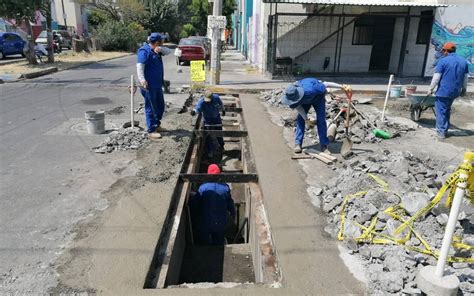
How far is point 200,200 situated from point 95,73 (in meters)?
14.0

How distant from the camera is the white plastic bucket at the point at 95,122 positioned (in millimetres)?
7238

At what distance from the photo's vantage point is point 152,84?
6816 mm

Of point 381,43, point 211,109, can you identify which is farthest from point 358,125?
point 381,43

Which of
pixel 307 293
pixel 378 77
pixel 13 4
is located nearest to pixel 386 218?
pixel 307 293

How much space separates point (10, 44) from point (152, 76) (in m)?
19.7

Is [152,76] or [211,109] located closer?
[152,76]

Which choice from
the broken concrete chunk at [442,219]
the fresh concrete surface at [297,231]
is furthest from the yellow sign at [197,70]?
the broken concrete chunk at [442,219]

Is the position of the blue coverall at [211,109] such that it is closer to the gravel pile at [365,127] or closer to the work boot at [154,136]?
the work boot at [154,136]

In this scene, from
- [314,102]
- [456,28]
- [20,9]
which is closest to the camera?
[314,102]

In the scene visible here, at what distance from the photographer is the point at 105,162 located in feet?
19.2

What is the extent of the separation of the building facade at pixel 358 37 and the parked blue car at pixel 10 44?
50.4ft

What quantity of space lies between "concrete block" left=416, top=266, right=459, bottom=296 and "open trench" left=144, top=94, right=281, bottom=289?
46.5 inches

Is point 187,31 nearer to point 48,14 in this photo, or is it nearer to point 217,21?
point 48,14

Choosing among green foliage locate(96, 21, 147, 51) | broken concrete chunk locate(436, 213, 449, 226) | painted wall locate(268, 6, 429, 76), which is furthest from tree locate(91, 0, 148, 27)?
broken concrete chunk locate(436, 213, 449, 226)
